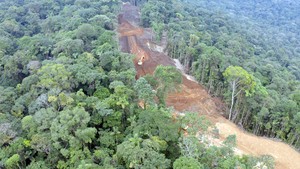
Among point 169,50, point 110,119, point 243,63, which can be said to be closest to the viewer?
point 110,119

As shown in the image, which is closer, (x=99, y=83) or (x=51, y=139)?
(x=51, y=139)

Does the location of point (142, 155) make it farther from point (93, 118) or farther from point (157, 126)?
point (93, 118)

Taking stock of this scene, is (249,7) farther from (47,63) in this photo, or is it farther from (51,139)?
(51,139)

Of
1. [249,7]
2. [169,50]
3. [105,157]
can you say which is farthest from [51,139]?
[249,7]

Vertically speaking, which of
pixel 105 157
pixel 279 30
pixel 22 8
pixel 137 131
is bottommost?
pixel 279 30

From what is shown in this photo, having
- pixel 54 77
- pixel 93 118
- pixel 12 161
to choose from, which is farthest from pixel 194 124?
pixel 54 77

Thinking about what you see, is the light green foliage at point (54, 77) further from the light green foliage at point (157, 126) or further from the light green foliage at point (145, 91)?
the light green foliage at point (157, 126)

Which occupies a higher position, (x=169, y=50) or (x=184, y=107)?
(x=169, y=50)

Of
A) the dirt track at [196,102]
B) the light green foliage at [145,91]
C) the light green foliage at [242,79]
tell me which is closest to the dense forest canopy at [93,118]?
the light green foliage at [145,91]
